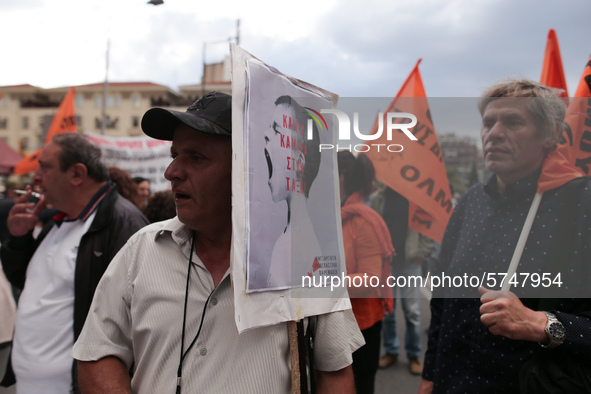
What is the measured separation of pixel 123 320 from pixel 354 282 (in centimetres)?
103

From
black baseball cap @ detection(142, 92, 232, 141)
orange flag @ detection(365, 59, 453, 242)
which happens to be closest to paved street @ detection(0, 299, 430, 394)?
orange flag @ detection(365, 59, 453, 242)

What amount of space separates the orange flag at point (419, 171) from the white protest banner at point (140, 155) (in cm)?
609

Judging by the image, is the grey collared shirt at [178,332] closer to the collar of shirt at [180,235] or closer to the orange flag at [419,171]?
the collar of shirt at [180,235]

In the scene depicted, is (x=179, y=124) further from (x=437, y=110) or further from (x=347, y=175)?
(x=437, y=110)

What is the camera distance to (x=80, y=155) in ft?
8.34

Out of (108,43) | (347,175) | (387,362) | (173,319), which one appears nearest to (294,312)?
(173,319)

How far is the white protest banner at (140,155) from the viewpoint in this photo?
7438 mm

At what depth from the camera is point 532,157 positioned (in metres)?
1.48

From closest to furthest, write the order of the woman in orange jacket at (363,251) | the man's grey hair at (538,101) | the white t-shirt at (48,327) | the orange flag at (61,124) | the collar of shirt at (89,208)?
the man's grey hair at (538,101) < the woman in orange jacket at (363,251) < the white t-shirt at (48,327) < the collar of shirt at (89,208) < the orange flag at (61,124)

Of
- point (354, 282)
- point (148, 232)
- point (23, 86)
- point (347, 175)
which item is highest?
point (23, 86)

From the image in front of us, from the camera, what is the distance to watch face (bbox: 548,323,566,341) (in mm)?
1333

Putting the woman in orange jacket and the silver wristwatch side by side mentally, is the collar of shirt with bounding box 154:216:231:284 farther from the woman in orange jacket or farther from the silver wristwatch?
the silver wristwatch

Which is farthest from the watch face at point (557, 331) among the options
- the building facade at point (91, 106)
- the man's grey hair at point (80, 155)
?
the building facade at point (91, 106)

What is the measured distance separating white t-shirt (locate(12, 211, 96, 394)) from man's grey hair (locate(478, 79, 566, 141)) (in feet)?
6.73
